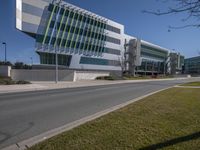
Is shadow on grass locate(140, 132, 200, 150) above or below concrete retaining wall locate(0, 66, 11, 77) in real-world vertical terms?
below

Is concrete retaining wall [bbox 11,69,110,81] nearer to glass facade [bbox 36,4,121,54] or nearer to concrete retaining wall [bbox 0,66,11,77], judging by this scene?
concrete retaining wall [bbox 0,66,11,77]

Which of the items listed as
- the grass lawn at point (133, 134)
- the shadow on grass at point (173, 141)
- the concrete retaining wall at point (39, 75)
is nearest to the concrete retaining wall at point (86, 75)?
the concrete retaining wall at point (39, 75)

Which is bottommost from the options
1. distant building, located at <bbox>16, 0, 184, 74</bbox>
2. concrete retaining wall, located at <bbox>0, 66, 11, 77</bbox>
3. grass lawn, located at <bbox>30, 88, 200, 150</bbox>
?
grass lawn, located at <bbox>30, 88, 200, 150</bbox>

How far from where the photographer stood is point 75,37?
52500 mm

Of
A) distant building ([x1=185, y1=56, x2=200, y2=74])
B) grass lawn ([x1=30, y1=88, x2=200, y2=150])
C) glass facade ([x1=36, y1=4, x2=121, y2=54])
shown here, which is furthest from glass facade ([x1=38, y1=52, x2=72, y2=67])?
distant building ([x1=185, y1=56, x2=200, y2=74])

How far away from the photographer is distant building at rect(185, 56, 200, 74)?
457ft

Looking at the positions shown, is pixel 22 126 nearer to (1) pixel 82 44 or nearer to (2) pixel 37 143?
(2) pixel 37 143

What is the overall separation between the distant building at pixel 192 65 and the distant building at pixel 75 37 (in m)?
78.5

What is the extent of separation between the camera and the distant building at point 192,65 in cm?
13916

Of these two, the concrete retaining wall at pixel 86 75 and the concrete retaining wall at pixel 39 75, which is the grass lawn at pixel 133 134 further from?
the concrete retaining wall at pixel 86 75

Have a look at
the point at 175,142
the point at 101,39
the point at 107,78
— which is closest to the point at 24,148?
the point at 175,142

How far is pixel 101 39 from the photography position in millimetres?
60750

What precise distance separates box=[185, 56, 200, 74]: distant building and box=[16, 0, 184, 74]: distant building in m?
78.5

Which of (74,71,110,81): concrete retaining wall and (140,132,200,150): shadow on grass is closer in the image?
(140,132,200,150): shadow on grass
